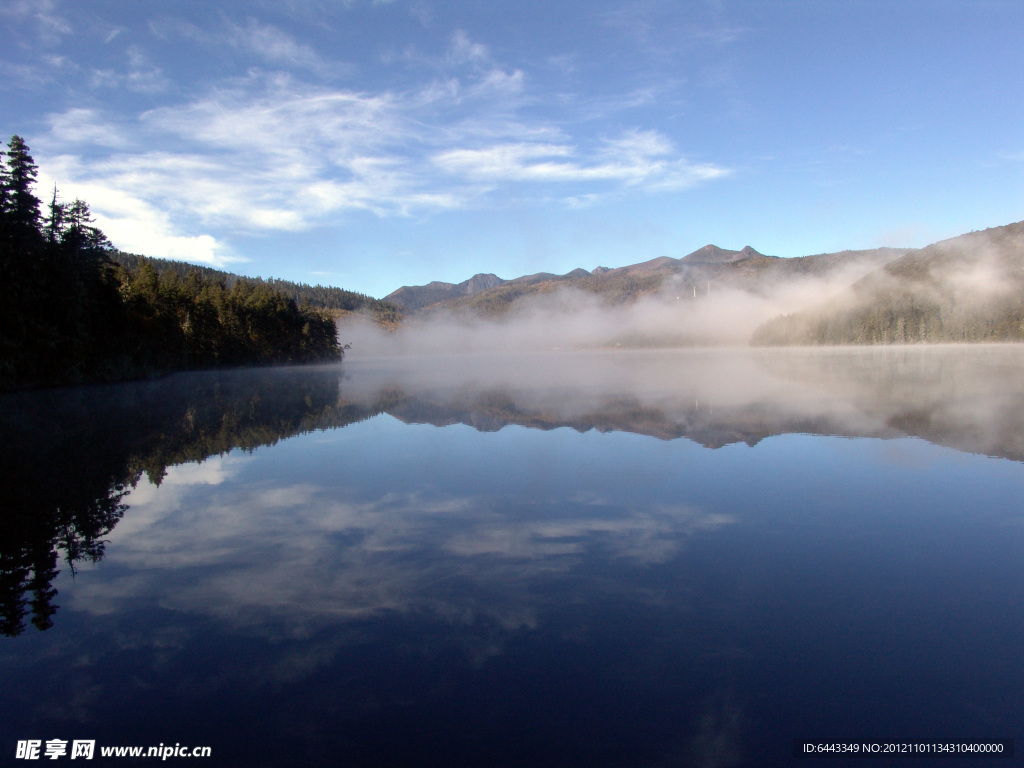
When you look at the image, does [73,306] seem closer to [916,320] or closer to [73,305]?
[73,305]

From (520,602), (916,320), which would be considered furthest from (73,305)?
(916,320)

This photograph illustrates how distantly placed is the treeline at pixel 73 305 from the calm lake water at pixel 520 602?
90.6ft

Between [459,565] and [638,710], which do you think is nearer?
[638,710]

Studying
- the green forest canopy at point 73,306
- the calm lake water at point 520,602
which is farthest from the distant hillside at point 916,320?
the calm lake water at point 520,602

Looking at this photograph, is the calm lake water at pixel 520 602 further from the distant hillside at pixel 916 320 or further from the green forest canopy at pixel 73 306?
the distant hillside at pixel 916 320

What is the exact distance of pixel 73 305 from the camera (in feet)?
130

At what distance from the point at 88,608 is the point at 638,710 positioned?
6.44 m

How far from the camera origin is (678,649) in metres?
5.77

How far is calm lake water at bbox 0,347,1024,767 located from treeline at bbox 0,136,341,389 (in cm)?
2763

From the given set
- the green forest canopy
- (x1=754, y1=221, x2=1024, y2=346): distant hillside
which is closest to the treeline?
the green forest canopy

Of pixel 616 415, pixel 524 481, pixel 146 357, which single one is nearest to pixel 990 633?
pixel 524 481

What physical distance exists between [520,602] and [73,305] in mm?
45129

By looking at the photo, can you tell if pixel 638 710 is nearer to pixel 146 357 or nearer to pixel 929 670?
pixel 929 670

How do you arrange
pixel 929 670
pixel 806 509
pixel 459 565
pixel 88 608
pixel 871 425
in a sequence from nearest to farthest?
pixel 929 670, pixel 88 608, pixel 459 565, pixel 806 509, pixel 871 425
